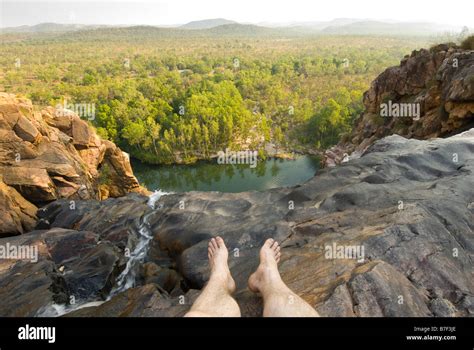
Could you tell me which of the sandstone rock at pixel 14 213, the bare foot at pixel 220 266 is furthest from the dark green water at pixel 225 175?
the bare foot at pixel 220 266

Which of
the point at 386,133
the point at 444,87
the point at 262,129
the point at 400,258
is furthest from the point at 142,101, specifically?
the point at 400,258

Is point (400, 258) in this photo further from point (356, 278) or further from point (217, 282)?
point (217, 282)

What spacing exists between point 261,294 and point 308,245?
2946mm

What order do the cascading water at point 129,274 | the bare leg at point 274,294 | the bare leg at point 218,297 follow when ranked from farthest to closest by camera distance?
the cascading water at point 129,274 → the bare leg at point 218,297 → the bare leg at point 274,294

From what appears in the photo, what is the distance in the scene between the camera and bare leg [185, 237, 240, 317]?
421 centimetres

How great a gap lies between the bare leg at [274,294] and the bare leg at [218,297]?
1.44 feet

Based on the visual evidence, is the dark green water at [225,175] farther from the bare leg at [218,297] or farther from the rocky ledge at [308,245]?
the bare leg at [218,297]

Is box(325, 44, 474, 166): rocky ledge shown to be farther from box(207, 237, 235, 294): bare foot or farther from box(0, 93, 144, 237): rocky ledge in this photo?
box(0, 93, 144, 237): rocky ledge

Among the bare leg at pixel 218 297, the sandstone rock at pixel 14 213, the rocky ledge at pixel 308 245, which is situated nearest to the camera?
the bare leg at pixel 218 297

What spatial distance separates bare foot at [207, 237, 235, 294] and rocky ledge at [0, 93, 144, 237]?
12.1m

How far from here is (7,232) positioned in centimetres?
1428

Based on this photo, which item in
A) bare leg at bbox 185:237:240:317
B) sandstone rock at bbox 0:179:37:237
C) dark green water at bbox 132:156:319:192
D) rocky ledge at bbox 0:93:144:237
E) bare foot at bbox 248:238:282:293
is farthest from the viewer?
dark green water at bbox 132:156:319:192

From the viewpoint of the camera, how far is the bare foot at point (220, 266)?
219 inches

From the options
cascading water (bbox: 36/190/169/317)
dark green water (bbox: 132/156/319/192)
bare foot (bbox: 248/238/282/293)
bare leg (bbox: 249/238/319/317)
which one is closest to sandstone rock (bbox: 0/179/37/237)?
cascading water (bbox: 36/190/169/317)
